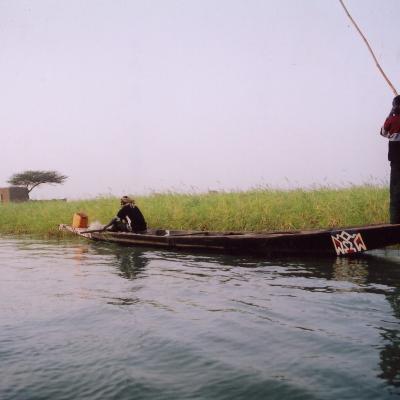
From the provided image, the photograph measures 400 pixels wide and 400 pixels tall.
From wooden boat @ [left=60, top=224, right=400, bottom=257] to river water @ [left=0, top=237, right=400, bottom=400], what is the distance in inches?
16.6

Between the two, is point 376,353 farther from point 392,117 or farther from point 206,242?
point 206,242

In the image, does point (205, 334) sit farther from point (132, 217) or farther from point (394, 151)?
point (132, 217)

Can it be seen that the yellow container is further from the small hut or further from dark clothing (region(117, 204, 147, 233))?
the small hut

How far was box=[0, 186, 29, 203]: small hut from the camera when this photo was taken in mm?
39625

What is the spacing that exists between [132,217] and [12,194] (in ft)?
103

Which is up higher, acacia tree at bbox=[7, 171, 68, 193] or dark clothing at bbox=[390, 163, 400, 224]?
acacia tree at bbox=[7, 171, 68, 193]

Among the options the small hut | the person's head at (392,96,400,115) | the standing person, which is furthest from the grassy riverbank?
the small hut

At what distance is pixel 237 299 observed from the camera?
18.9 ft

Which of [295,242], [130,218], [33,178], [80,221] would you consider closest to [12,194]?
[33,178]

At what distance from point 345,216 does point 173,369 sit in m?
8.43

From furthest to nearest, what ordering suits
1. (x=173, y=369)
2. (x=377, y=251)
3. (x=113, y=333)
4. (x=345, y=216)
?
(x=345, y=216)
(x=377, y=251)
(x=113, y=333)
(x=173, y=369)

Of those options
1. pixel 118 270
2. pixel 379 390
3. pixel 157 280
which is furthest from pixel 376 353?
pixel 118 270

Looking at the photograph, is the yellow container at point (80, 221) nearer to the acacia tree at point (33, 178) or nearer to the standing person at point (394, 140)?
the standing person at point (394, 140)

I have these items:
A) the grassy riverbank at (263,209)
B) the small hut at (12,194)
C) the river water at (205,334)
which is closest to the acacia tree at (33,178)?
the small hut at (12,194)
